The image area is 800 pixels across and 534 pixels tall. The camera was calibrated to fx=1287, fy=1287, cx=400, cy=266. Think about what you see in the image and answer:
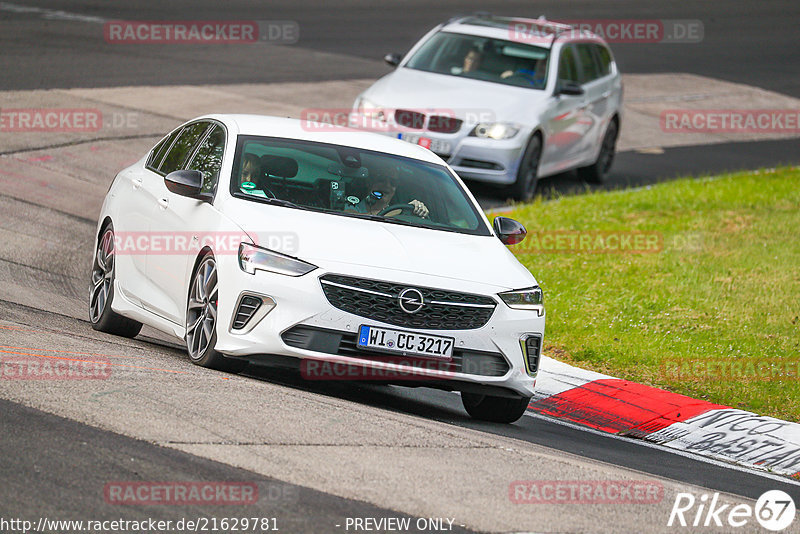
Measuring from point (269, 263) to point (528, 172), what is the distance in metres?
9.12

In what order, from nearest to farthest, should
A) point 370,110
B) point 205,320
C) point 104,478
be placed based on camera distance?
1. point 104,478
2. point 205,320
3. point 370,110

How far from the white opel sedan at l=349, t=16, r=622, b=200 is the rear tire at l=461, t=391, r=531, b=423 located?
7006 millimetres

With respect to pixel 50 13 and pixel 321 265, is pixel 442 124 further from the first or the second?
pixel 50 13

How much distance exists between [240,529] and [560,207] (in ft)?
36.8

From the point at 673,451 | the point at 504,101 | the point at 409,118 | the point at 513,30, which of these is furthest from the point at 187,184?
the point at 513,30

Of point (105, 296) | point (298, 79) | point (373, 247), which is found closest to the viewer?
point (373, 247)

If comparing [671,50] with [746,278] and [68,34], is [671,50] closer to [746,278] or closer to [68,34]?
[68,34]

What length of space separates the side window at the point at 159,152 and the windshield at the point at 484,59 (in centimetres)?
749

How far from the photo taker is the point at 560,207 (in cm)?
1597

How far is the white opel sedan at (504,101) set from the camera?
15.5 metres

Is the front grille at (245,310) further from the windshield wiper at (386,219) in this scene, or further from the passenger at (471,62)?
the passenger at (471,62)

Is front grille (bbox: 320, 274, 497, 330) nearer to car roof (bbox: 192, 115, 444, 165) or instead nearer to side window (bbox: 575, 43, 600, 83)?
car roof (bbox: 192, 115, 444, 165)

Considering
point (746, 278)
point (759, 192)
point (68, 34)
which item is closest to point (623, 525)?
point (746, 278)

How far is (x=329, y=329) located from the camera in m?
7.43
